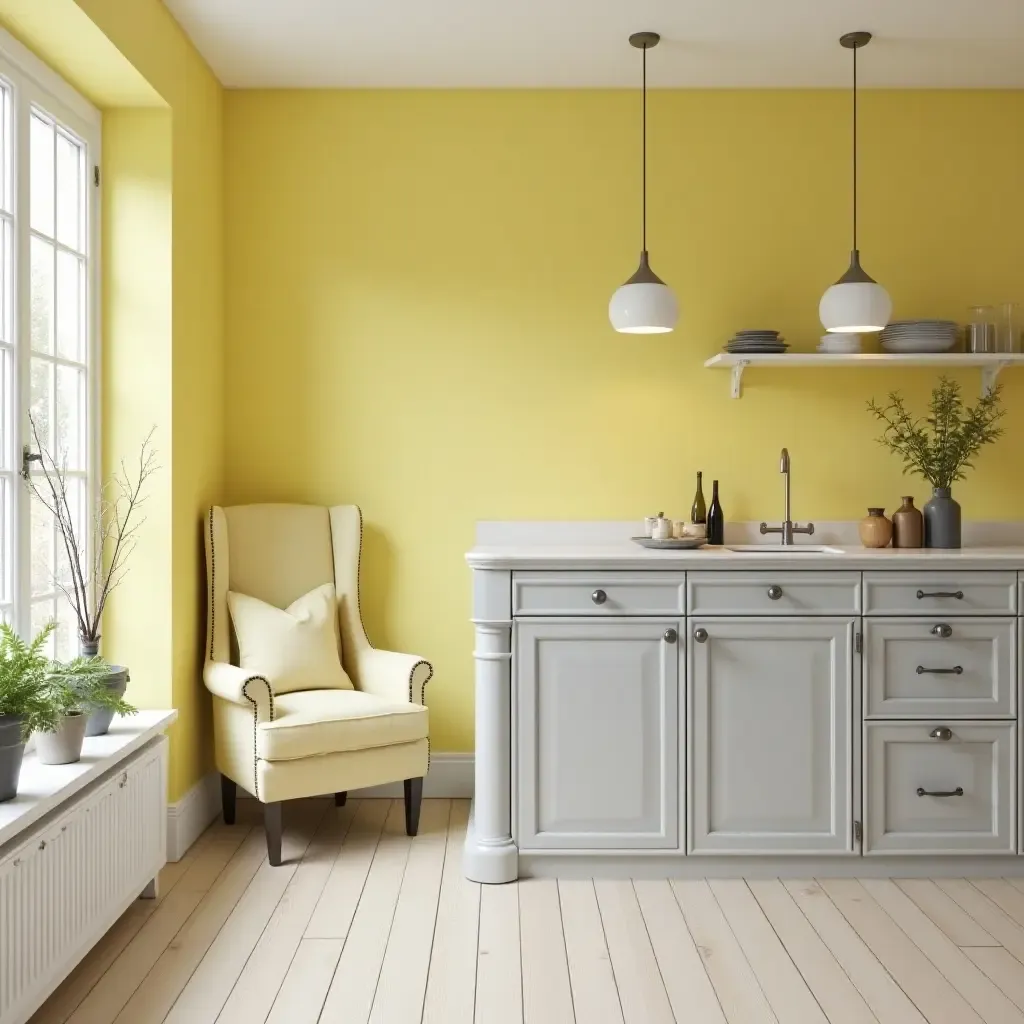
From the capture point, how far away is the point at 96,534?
307cm

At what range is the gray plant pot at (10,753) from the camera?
2.02 m

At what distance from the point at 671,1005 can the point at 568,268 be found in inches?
97.1

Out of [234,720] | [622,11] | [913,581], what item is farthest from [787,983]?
[622,11]

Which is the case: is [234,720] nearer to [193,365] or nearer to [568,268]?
[193,365]

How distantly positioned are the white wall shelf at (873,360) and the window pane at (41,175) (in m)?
2.13

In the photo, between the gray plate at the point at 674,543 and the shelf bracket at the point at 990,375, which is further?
the shelf bracket at the point at 990,375

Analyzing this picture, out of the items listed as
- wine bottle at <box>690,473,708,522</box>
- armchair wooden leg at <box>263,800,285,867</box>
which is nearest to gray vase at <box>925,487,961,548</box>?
wine bottle at <box>690,473,708,522</box>

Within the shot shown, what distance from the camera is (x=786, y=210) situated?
370 cm

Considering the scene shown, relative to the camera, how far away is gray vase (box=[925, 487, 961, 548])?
3398 millimetres

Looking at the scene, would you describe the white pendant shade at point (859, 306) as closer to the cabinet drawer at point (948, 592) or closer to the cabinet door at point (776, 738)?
the cabinet drawer at point (948, 592)

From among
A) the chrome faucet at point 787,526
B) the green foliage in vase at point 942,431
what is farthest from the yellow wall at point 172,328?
the green foliage in vase at point 942,431

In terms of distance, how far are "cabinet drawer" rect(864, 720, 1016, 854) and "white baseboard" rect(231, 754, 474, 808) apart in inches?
56.5

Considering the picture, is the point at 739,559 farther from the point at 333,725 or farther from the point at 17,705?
the point at 17,705

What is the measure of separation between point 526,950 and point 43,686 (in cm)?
132
